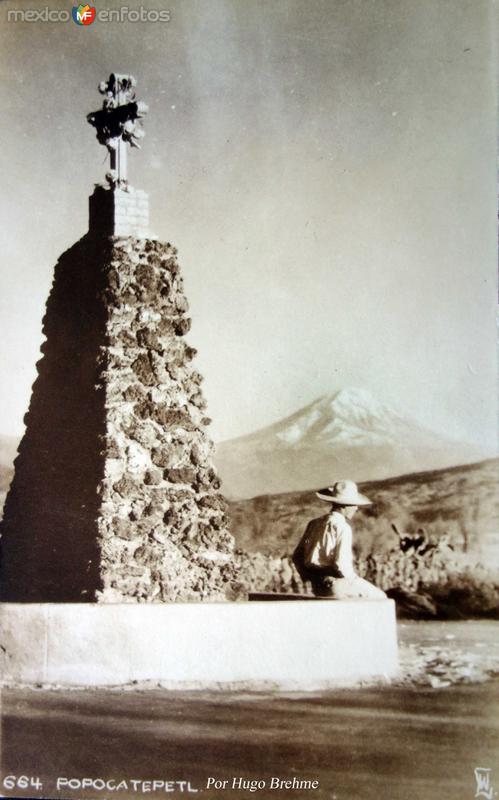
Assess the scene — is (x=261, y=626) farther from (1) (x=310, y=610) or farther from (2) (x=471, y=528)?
(2) (x=471, y=528)

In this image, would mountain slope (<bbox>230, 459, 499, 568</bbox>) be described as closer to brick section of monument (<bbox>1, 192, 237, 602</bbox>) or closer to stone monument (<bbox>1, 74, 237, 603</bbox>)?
stone monument (<bbox>1, 74, 237, 603</bbox>)

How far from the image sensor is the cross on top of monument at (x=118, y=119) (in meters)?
8.43

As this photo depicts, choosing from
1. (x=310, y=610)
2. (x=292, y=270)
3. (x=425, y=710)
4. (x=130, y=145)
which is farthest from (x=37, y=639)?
(x=292, y=270)

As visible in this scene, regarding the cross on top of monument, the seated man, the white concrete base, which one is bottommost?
the white concrete base

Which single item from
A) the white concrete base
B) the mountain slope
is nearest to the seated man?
the white concrete base

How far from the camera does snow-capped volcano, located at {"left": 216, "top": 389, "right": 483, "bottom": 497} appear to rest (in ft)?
56.5

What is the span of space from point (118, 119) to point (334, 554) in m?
4.53

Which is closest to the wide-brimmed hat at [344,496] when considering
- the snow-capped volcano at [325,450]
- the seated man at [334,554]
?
the seated man at [334,554]

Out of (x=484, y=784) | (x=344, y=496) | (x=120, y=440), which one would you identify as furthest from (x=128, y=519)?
(x=484, y=784)

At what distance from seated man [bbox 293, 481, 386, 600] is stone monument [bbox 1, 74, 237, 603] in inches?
30.5

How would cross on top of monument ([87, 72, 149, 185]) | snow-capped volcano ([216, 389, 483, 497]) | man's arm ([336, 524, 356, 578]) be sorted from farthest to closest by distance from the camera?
snow-capped volcano ([216, 389, 483, 497]) < cross on top of monument ([87, 72, 149, 185]) < man's arm ([336, 524, 356, 578])

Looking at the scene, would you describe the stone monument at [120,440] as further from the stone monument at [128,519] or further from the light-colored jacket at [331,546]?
the light-colored jacket at [331,546]

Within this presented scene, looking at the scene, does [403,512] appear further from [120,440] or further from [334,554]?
[120,440]

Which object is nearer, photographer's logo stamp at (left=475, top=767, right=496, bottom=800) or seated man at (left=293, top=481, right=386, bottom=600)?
photographer's logo stamp at (left=475, top=767, right=496, bottom=800)
